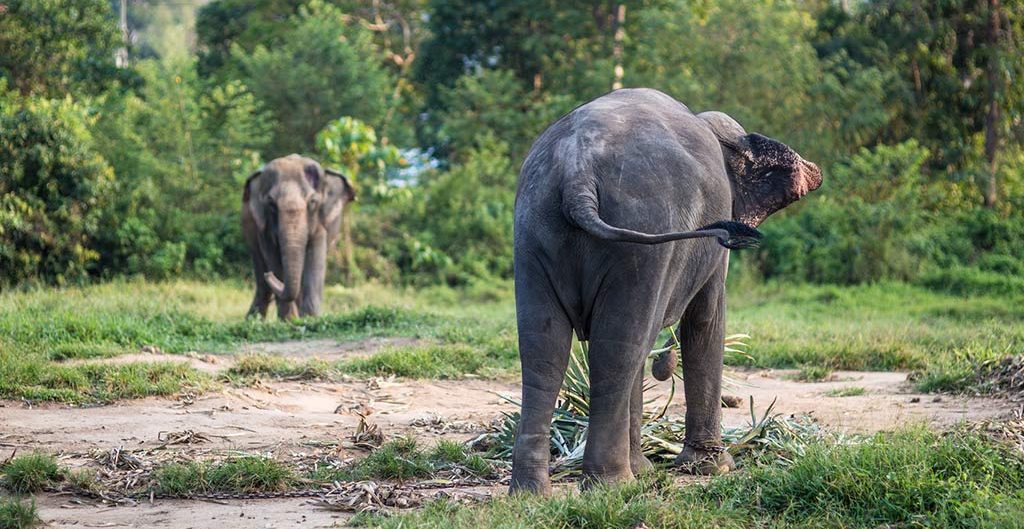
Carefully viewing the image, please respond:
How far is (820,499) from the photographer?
4855 millimetres

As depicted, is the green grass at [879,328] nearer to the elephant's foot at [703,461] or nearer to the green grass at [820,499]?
the elephant's foot at [703,461]

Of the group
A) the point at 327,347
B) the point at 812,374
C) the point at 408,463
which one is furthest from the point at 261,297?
the point at 408,463

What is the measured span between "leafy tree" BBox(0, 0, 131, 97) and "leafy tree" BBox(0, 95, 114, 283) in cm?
400

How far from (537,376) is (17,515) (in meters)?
2.08

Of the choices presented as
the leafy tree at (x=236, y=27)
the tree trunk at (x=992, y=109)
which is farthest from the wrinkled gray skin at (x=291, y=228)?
the leafy tree at (x=236, y=27)

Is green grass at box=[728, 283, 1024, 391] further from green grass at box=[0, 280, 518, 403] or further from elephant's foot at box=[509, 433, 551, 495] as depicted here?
elephant's foot at box=[509, 433, 551, 495]

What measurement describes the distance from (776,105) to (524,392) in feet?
61.5

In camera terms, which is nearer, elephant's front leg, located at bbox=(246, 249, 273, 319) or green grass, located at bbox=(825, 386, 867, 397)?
green grass, located at bbox=(825, 386, 867, 397)

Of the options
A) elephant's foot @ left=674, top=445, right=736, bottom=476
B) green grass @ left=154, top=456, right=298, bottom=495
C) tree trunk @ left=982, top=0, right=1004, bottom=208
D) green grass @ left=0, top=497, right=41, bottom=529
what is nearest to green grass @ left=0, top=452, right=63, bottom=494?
green grass @ left=154, top=456, right=298, bottom=495

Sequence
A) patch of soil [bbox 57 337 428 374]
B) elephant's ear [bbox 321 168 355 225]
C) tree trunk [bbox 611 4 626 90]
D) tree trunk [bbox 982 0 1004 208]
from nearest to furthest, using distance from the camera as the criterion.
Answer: patch of soil [bbox 57 337 428 374] → elephant's ear [bbox 321 168 355 225] → tree trunk [bbox 982 0 1004 208] → tree trunk [bbox 611 4 626 90]

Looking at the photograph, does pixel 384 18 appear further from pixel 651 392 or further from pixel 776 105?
pixel 651 392

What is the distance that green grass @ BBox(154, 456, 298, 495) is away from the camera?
18.0 ft

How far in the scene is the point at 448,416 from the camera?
785 centimetres

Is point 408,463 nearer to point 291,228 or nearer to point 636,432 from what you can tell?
point 636,432
